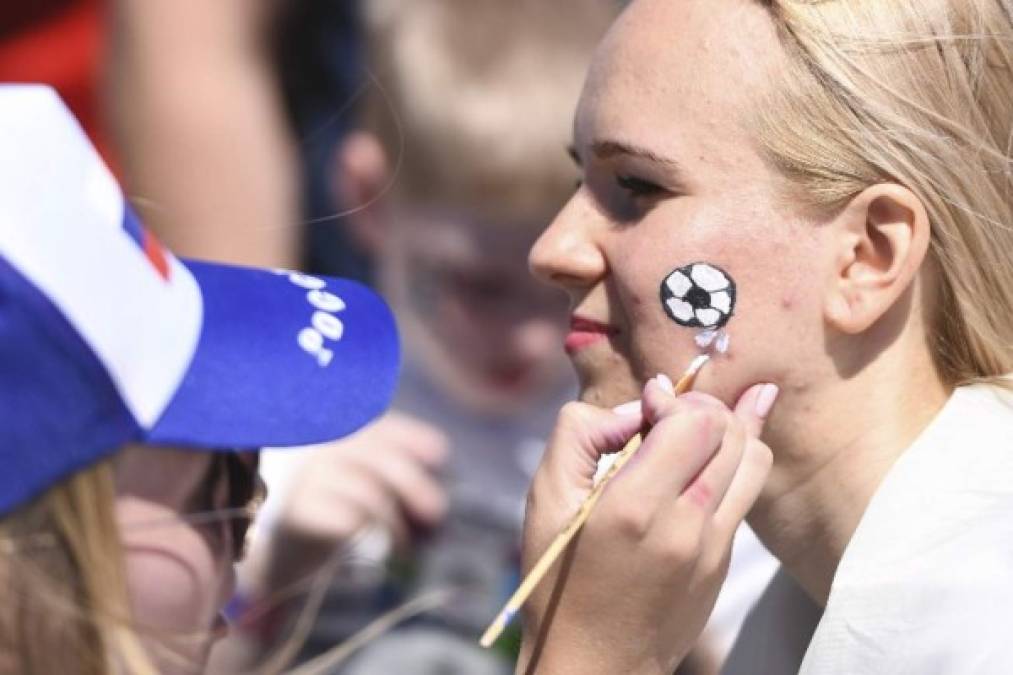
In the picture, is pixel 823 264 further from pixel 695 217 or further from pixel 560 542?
pixel 560 542

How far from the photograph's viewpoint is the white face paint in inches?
76.9

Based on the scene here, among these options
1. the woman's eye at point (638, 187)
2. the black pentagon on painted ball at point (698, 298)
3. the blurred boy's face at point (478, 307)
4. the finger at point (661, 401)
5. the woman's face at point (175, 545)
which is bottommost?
the blurred boy's face at point (478, 307)

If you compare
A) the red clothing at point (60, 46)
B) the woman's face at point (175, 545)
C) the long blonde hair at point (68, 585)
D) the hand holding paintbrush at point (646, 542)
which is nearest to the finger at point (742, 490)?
the hand holding paintbrush at point (646, 542)

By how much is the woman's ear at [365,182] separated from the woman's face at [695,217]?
95 centimetres

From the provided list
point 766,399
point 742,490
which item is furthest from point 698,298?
point 742,490

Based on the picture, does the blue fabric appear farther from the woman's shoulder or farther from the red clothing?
the red clothing

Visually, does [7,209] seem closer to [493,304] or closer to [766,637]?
[766,637]

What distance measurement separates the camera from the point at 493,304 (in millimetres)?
2879

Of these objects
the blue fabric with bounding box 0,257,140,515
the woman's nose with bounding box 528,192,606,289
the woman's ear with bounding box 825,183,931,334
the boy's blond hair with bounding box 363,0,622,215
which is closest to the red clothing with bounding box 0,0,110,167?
the boy's blond hair with bounding box 363,0,622,215

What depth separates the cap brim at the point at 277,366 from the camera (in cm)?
148

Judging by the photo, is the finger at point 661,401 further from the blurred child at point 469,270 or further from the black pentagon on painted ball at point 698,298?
the blurred child at point 469,270

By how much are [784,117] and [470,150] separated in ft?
3.30

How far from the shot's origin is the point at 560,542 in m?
1.72

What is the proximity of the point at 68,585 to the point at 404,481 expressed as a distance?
49.8 inches
